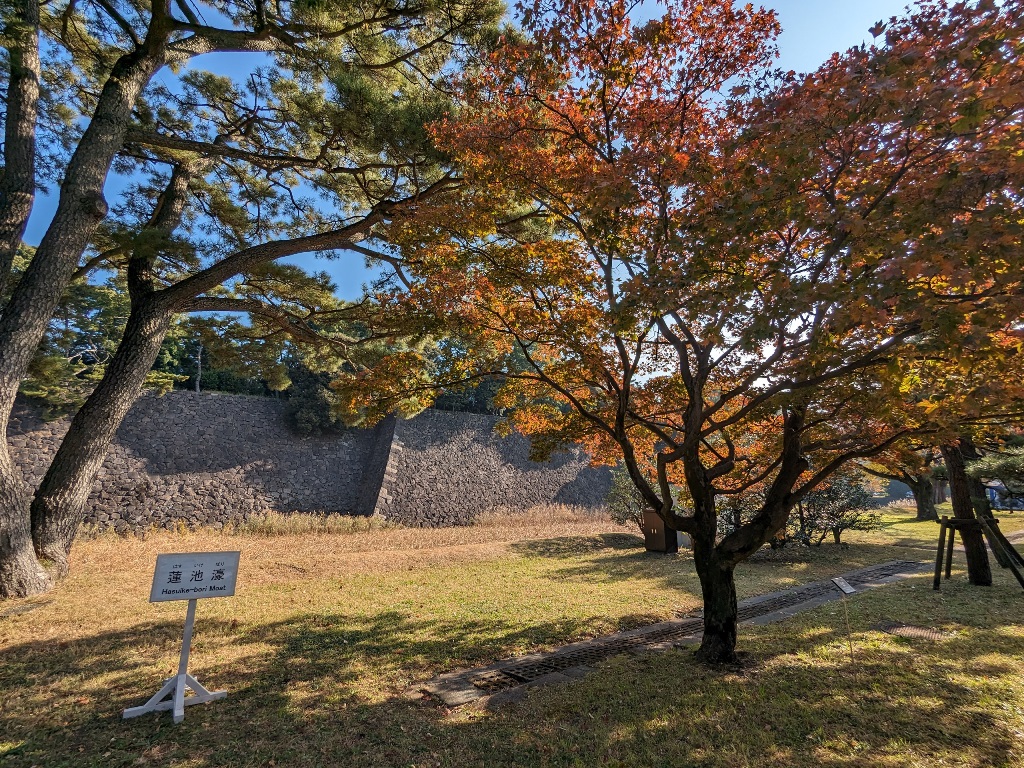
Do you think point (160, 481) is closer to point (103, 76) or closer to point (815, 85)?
point (103, 76)

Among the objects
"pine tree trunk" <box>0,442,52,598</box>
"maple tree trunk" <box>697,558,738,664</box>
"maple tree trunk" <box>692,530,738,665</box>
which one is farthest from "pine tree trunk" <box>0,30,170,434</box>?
"maple tree trunk" <box>697,558,738,664</box>

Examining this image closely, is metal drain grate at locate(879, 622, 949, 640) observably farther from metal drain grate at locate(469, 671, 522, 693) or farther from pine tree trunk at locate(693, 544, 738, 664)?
metal drain grate at locate(469, 671, 522, 693)

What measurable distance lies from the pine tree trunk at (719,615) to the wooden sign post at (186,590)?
371cm

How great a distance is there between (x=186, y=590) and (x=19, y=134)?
21.5 feet

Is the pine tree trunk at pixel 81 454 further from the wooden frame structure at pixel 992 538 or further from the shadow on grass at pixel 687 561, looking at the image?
the wooden frame structure at pixel 992 538

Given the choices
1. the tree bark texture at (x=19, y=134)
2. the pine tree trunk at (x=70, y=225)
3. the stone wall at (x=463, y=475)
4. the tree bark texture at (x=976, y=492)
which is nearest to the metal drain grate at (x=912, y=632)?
the tree bark texture at (x=976, y=492)

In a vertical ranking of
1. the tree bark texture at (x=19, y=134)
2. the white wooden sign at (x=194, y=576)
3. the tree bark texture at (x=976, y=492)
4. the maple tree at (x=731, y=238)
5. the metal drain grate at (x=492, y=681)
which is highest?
the tree bark texture at (x=19, y=134)

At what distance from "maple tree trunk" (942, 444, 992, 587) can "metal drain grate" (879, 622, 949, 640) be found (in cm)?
292

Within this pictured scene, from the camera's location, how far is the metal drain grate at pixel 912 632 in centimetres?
473

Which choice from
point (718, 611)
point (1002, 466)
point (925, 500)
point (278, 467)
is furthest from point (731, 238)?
point (925, 500)

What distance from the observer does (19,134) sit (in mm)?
5930

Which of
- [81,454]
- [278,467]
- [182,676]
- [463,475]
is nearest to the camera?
[182,676]

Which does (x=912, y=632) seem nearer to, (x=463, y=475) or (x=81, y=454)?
(x=81, y=454)

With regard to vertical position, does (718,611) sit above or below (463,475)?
below
